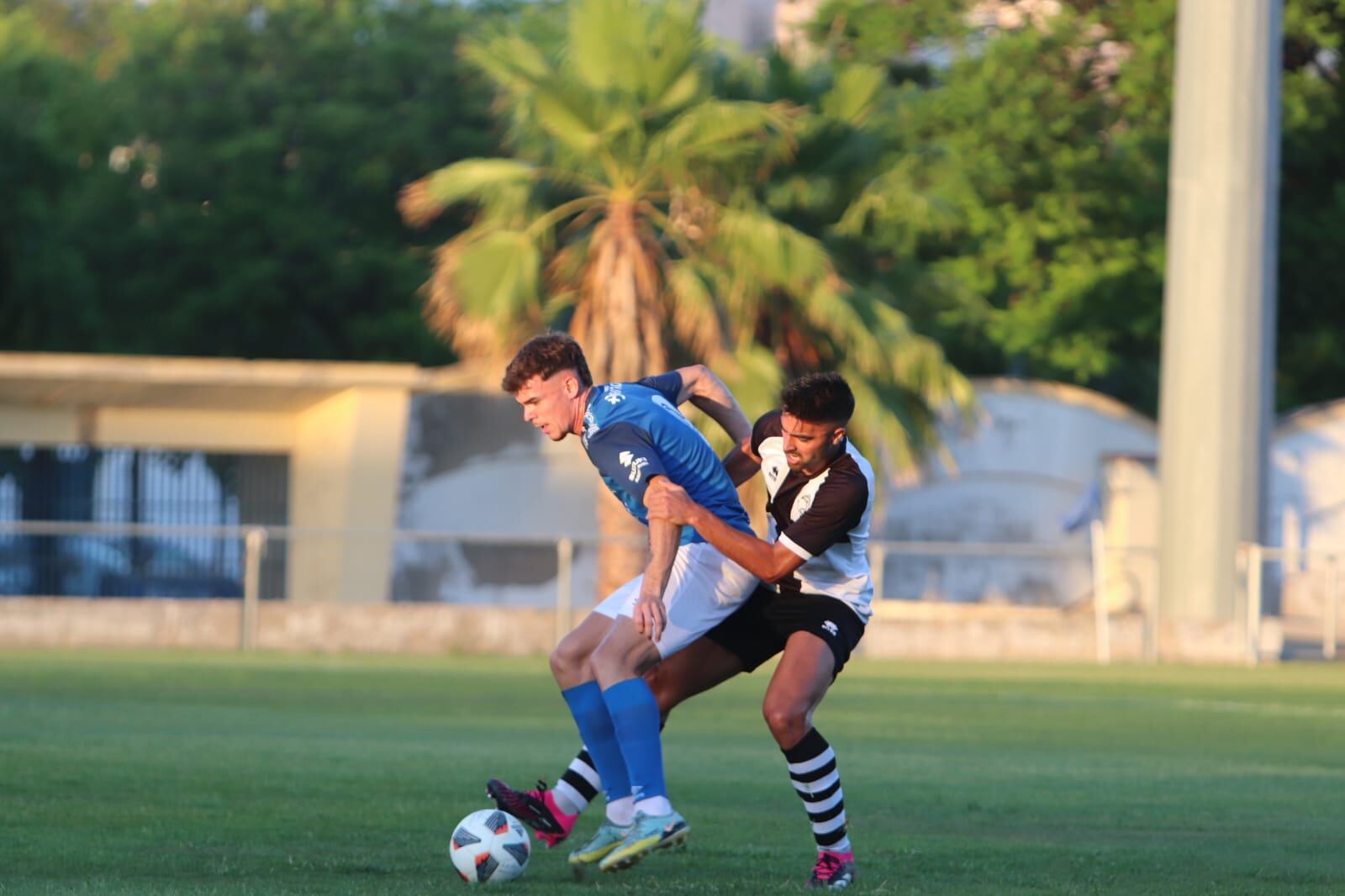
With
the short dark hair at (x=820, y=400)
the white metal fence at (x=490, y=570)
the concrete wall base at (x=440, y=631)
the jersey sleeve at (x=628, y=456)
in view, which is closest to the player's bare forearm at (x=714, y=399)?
the jersey sleeve at (x=628, y=456)

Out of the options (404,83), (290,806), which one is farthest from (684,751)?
(404,83)

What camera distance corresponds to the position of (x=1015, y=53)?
39.3 m

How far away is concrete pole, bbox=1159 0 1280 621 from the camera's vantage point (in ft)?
90.3

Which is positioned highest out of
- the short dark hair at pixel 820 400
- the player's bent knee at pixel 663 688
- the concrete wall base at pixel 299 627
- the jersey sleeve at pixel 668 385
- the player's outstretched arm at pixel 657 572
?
the jersey sleeve at pixel 668 385

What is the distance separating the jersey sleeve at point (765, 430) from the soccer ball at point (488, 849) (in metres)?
1.57

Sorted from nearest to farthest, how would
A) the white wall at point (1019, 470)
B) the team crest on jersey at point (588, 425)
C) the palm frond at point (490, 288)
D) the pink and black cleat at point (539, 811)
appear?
1. the team crest on jersey at point (588, 425)
2. the pink and black cleat at point (539, 811)
3. the palm frond at point (490, 288)
4. the white wall at point (1019, 470)

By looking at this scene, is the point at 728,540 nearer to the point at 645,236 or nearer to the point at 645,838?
the point at 645,838

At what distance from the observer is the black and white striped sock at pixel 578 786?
7797 millimetres

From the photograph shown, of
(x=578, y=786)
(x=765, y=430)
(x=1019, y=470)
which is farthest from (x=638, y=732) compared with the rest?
(x=1019, y=470)

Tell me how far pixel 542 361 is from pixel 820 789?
169 centimetres

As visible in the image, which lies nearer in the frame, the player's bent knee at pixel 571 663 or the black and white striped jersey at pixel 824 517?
the black and white striped jersey at pixel 824 517

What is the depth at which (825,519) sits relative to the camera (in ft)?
24.2

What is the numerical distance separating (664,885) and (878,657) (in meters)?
20.3

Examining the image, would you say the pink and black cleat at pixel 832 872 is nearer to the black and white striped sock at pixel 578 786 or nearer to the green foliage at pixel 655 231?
the black and white striped sock at pixel 578 786
